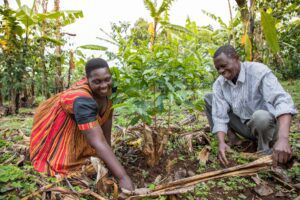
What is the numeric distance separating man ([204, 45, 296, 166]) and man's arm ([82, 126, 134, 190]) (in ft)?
3.20

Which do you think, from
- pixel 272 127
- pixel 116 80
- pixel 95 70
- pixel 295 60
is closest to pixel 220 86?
pixel 272 127

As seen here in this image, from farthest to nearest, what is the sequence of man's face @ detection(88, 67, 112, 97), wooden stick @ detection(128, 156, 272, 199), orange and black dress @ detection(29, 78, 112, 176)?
orange and black dress @ detection(29, 78, 112, 176), man's face @ detection(88, 67, 112, 97), wooden stick @ detection(128, 156, 272, 199)

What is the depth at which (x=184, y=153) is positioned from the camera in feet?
9.48

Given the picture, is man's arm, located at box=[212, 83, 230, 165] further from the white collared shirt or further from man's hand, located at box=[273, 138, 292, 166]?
man's hand, located at box=[273, 138, 292, 166]

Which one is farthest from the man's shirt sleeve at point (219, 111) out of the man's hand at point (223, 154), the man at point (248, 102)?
the man's hand at point (223, 154)

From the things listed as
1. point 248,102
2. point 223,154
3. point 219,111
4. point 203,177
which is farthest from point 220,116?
point 203,177

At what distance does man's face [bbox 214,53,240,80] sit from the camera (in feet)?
8.77

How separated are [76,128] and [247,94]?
1777mm

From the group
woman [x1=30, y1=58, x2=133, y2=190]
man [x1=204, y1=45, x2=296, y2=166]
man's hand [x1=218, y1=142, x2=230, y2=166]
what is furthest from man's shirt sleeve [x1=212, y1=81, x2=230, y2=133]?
woman [x1=30, y1=58, x2=133, y2=190]

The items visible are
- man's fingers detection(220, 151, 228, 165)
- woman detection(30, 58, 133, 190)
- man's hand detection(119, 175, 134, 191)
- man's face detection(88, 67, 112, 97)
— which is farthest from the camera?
man's fingers detection(220, 151, 228, 165)

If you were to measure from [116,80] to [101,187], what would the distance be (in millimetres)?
910

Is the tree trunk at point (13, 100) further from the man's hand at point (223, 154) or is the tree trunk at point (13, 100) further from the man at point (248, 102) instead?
the man's hand at point (223, 154)

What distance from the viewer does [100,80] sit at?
2330 mm

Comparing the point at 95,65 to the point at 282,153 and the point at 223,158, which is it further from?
the point at 282,153
